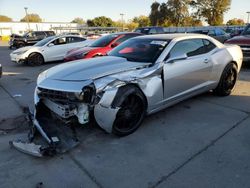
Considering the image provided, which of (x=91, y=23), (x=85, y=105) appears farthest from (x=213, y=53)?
(x=91, y=23)

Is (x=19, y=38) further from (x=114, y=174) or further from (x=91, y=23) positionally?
(x=91, y=23)

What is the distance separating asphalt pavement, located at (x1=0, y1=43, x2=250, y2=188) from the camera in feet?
9.39

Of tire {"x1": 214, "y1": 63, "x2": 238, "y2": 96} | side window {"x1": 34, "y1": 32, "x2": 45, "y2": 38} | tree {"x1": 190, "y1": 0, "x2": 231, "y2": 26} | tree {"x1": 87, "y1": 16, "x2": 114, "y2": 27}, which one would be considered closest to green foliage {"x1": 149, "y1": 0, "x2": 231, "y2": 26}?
tree {"x1": 190, "y1": 0, "x2": 231, "y2": 26}

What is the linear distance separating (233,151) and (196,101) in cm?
223

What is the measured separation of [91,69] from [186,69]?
1.82 meters

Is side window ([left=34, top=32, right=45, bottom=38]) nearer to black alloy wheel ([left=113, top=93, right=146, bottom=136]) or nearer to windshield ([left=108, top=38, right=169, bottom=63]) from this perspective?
windshield ([left=108, top=38, right=169, bottom=63])

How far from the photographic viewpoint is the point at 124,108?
385 cm

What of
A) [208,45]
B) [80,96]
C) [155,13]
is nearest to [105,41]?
[208,45]

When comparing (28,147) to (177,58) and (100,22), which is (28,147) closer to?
(177,58)

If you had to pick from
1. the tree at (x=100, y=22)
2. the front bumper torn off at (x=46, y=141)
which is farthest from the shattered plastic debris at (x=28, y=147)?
the tree at (x=100, y=22)

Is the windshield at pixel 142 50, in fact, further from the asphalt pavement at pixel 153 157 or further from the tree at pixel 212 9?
the tree at pixel 212 9

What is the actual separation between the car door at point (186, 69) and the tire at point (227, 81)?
0.60 m

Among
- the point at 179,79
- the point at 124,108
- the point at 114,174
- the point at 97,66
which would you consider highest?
the point at 97,66

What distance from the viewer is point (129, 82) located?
3789mm
